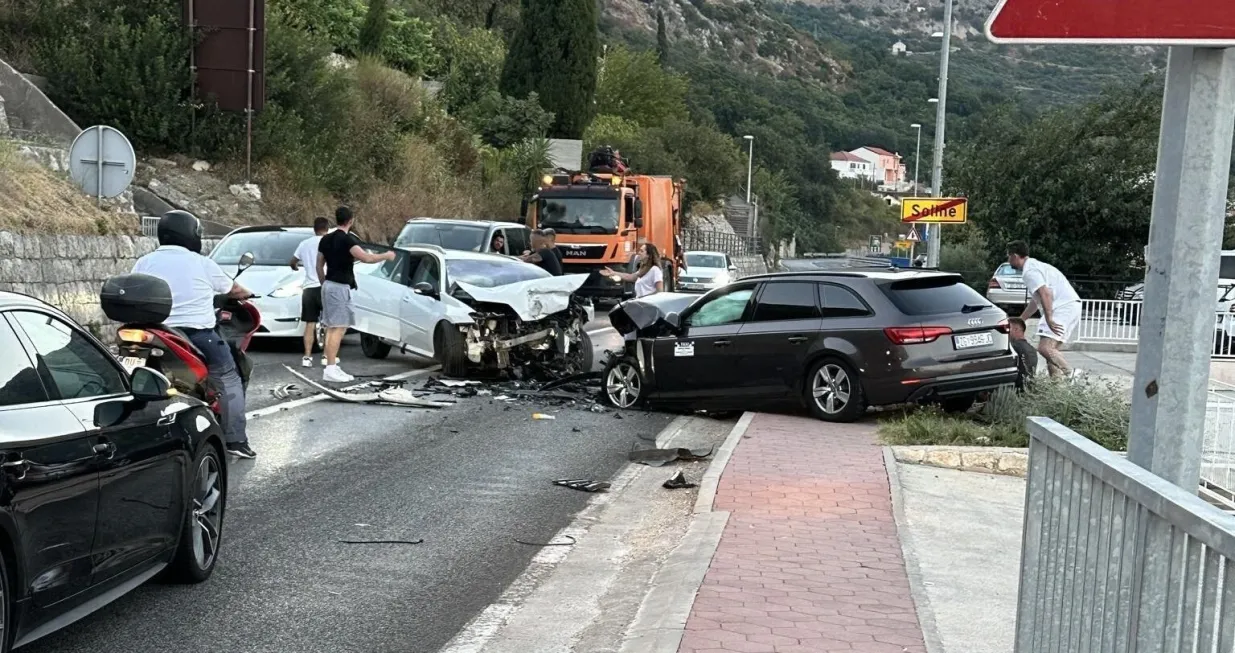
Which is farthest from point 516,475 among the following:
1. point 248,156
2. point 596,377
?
point 248,156

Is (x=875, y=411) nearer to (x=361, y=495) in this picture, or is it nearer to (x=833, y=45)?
(x=361, y=495)

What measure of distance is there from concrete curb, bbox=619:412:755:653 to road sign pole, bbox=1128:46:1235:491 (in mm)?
2681

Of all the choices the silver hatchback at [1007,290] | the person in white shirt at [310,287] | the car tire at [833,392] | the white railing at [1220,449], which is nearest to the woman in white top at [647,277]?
the person in white shirt at [310,287]

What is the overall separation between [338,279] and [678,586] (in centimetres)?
908

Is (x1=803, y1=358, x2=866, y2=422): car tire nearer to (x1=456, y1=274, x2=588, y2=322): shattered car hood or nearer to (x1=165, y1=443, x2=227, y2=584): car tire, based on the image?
(x1=456, y1=274, x2=588, y2=322): shattered car hood

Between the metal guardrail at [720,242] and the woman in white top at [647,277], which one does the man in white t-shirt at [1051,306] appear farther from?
the metal guardrail at [720,242]

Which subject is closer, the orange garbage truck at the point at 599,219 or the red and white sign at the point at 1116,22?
the red and white sign at the point at 1116,22

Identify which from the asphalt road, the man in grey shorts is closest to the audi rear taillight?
the asphalt road

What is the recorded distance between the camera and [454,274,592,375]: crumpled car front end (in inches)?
637

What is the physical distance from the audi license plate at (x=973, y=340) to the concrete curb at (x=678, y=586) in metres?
4.43

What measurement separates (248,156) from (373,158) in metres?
7.02

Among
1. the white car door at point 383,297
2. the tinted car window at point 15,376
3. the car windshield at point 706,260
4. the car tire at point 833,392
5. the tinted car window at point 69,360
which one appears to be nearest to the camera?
the tinted car window at point 15,376

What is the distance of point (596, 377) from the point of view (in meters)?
16.3

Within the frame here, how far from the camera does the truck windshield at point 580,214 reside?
1219 inches
